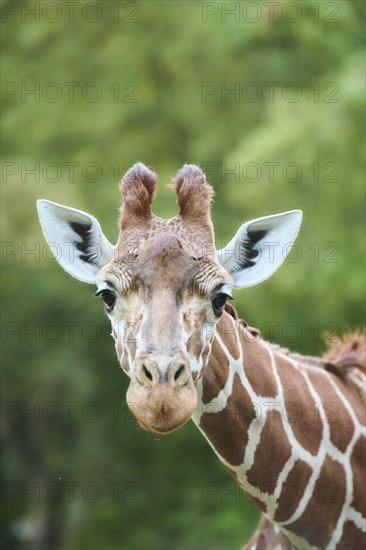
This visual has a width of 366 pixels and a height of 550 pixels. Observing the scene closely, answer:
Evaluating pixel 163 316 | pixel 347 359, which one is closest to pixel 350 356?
pixel 347 359

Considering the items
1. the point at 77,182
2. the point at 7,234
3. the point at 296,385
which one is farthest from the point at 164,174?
the point at 296,385

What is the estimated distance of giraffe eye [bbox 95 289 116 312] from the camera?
555 centimetres

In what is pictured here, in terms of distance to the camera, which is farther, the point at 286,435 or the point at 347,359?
the point at 347,359

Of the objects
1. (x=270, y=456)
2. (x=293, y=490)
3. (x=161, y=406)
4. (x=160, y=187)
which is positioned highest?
(x=160, y=187)

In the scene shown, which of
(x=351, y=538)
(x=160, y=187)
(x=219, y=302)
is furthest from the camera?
(x=160, y=187)

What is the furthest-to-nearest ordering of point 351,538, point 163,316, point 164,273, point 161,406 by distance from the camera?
1. point 351,538
2. point 164,273
3. point 163,316
4. point 161,406

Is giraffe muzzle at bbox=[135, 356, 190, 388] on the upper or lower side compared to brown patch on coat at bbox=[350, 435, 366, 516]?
upper

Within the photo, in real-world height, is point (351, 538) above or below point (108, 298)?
below

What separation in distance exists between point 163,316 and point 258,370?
1011 mm

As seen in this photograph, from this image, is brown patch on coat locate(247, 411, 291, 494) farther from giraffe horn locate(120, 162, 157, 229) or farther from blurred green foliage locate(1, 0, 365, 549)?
blurred green foliage locate(1, 0, 365, 549)

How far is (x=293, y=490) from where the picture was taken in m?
6.16

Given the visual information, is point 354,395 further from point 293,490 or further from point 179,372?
point 179,372

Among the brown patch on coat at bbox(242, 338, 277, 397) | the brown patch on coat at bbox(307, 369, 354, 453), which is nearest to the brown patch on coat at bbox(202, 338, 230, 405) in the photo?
the brown patch on coat at bbox(242, 338, 277, 397)

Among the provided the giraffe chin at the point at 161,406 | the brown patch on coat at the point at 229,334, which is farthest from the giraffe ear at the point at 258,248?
the giraffe chin at the point at 161,406
